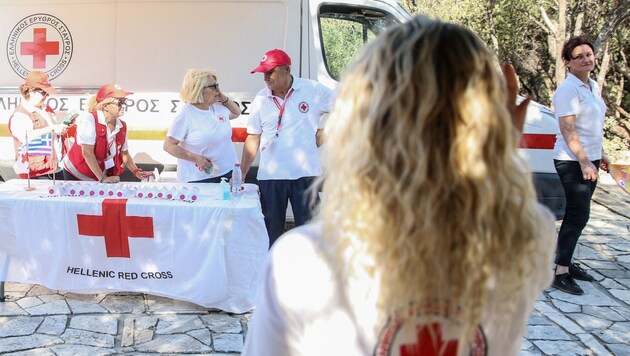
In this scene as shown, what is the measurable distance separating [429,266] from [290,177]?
353 cm

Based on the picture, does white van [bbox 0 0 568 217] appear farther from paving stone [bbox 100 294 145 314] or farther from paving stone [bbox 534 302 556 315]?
paving stone [bbox 100 294 145 314]

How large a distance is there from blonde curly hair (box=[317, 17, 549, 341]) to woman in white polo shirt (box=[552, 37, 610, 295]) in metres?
3.69

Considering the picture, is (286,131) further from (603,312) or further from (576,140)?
(603,312)

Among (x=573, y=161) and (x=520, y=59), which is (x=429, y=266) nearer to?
(x=573, y=161)

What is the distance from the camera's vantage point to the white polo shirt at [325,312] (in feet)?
3.28

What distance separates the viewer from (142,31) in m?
5.53

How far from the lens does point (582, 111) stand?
174 inches

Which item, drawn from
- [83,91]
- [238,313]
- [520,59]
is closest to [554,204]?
[238,313]

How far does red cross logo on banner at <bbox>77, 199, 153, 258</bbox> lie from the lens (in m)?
3.98

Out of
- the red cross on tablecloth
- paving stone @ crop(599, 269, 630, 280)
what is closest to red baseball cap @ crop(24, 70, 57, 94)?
the red cross on tablecloth

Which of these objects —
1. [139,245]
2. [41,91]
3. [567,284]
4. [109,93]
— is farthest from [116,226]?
[567,284]

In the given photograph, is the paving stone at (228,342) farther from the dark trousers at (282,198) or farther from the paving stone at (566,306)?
the paving stone at (566,306)

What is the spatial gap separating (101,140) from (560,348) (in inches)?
130

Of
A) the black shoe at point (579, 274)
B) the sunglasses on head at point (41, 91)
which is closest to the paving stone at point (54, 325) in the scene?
the sunglasses on head at point (41, 91)
